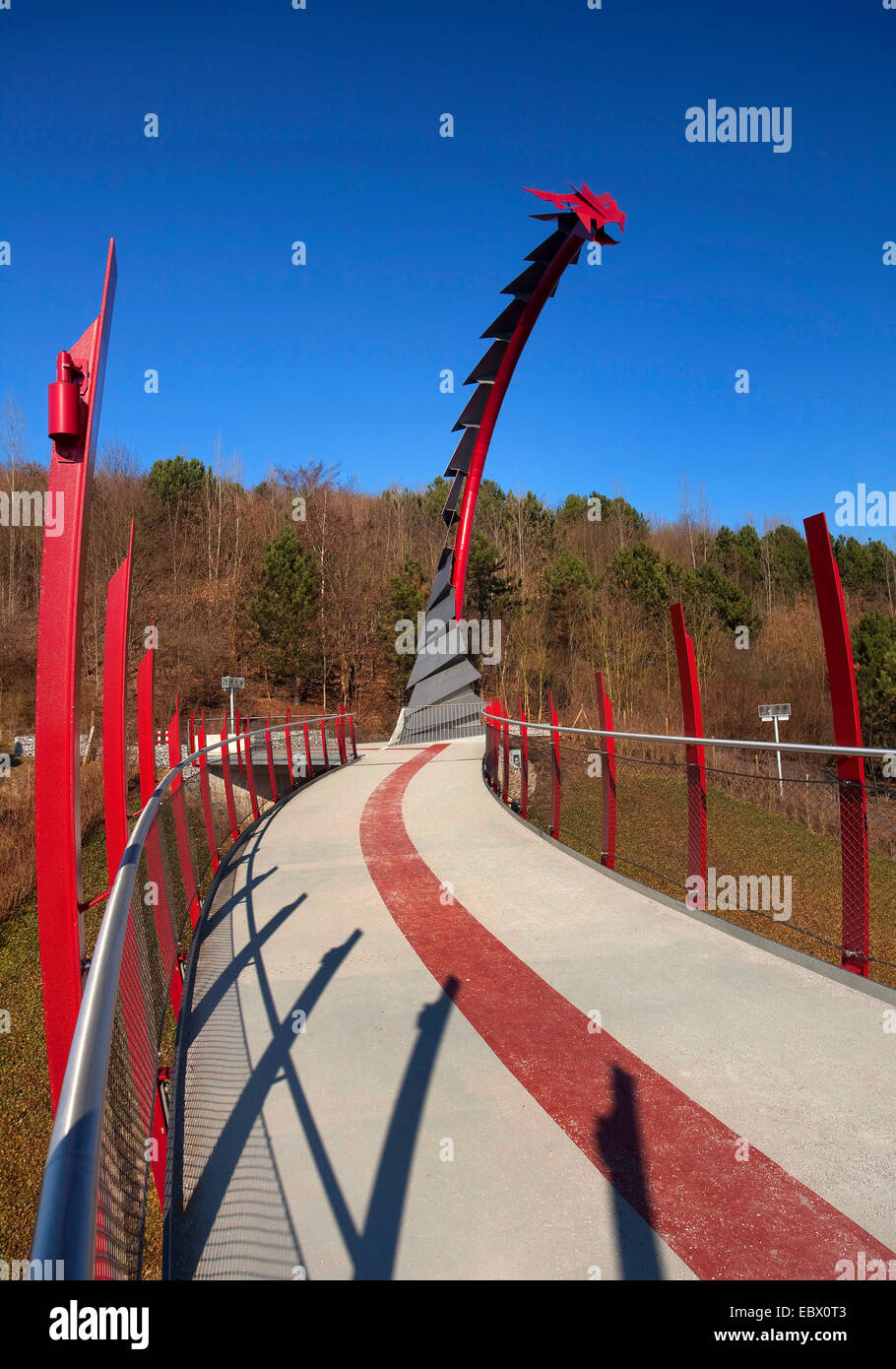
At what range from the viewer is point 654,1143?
2912 mm

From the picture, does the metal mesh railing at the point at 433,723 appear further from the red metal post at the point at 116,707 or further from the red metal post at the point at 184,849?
the red metal post at the point at 116,707

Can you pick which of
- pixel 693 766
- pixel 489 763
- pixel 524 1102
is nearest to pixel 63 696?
pixel 524 1102

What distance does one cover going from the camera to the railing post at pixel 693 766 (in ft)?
19.2

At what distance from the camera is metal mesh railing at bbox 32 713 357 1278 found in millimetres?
1104

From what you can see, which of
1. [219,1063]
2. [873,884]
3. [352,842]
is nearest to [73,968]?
[219,1063]

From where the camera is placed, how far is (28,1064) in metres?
6.92

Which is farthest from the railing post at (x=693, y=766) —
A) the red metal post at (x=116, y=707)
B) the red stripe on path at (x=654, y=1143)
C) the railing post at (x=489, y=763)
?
the railing post at (x=489, y=763)

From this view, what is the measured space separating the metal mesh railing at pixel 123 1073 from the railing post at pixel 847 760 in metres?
3.49

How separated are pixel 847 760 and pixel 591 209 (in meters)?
25.1

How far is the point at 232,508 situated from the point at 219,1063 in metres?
50.1

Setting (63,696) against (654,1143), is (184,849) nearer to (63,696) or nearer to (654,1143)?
(63,696)
